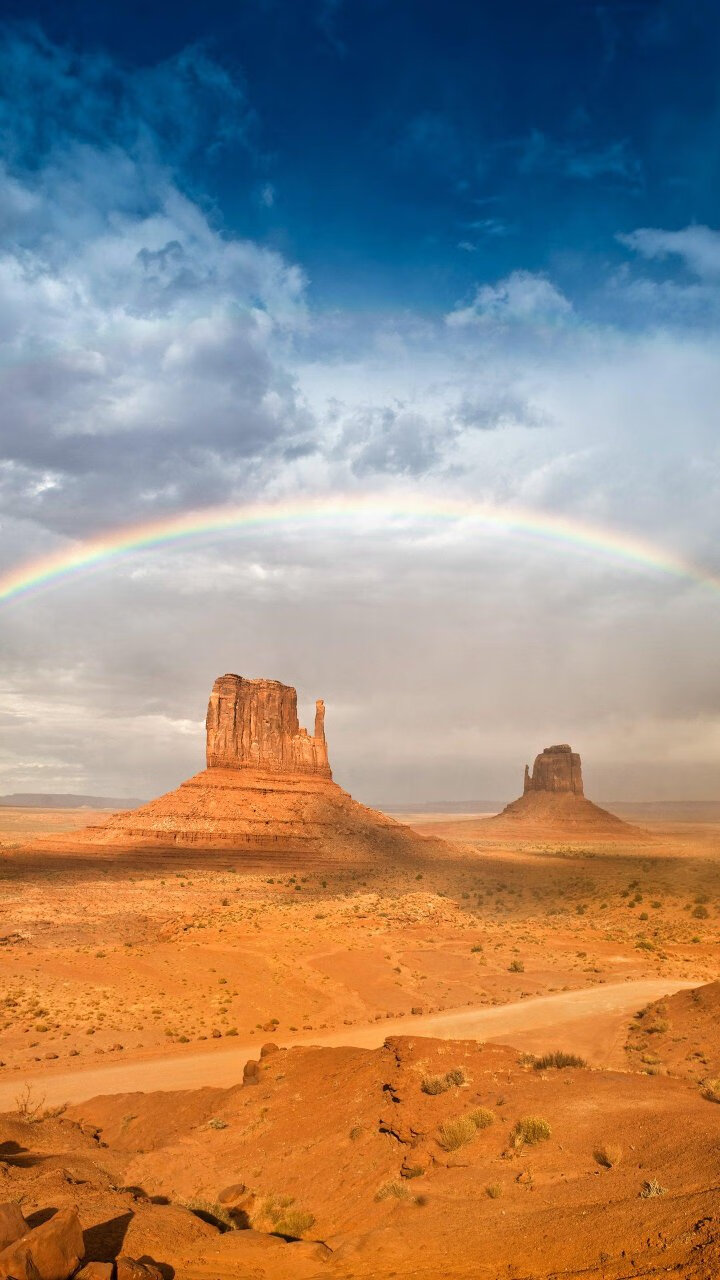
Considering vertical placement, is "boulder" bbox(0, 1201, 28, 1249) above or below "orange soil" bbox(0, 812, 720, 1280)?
above

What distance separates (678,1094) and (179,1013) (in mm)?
20092

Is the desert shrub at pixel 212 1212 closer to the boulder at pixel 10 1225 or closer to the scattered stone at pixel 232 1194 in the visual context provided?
the scattered stone at pixel 232 1194

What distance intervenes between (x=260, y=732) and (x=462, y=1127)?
106089mm

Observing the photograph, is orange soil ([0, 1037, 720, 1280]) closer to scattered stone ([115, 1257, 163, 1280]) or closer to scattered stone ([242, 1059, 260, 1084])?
scattered stone ([242, 1059, 260, 1084])

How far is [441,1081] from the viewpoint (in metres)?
13.4

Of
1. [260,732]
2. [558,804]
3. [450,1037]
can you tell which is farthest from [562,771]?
[450,1037]

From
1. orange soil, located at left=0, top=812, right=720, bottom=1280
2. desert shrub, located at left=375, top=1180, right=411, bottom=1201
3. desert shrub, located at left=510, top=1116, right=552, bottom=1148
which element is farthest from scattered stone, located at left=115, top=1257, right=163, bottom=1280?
desert shrub, located at left=510, top=1116, right=552, bottom=1148

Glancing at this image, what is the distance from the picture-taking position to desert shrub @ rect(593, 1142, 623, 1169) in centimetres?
967

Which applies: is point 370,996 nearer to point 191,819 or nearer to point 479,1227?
point 479,1227

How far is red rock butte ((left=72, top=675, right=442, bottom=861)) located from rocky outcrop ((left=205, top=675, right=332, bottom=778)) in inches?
6.1

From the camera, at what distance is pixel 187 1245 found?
887cm

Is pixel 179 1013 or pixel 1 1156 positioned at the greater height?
pixel 1 1156

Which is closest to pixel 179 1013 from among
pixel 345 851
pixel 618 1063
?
pixel 618 1063

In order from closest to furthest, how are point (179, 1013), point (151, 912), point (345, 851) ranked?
1. point (179, 1013)
2. point (151, 912)
3. point (345, 851)
